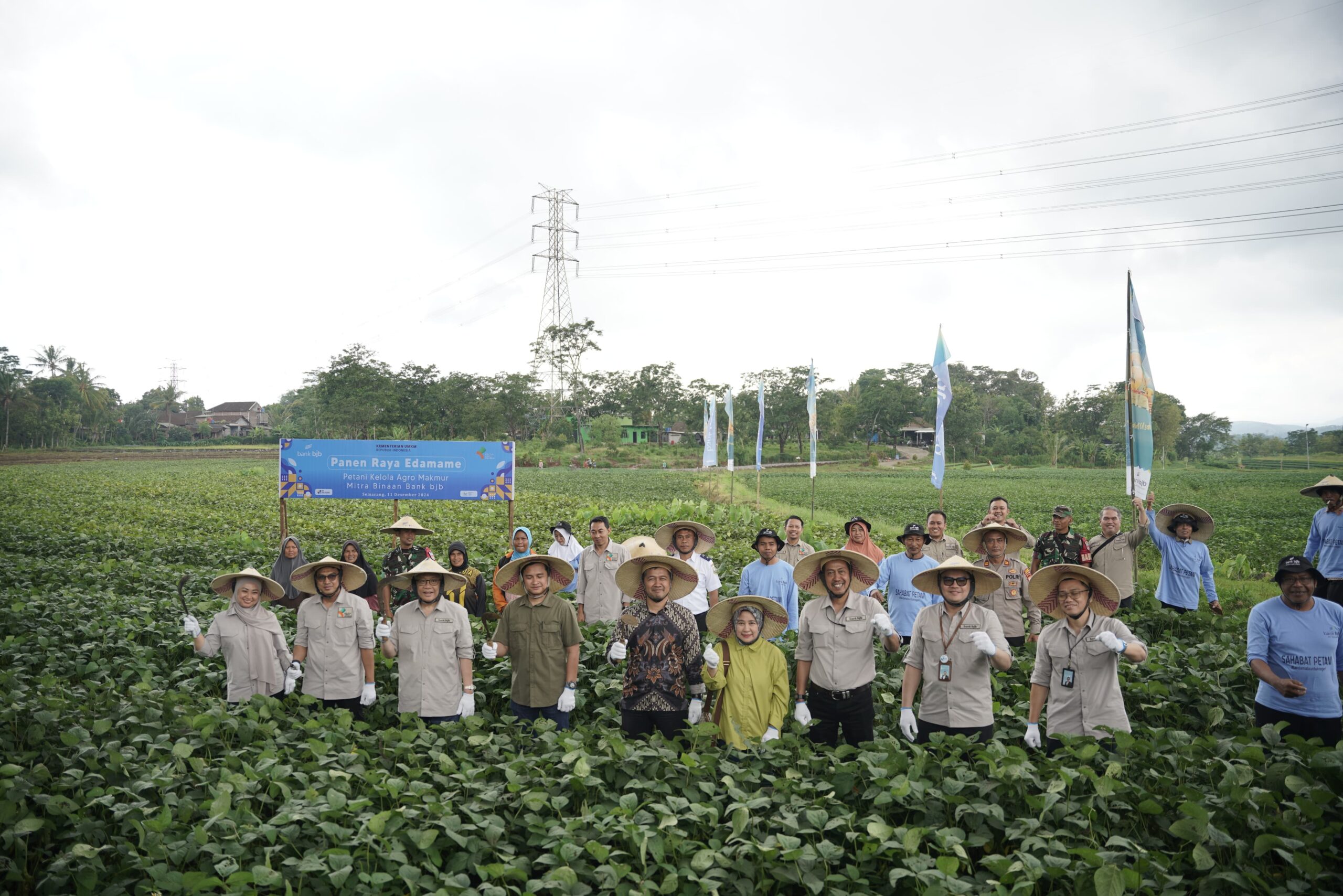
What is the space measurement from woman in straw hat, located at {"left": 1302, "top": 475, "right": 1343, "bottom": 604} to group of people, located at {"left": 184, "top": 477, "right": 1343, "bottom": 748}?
6.92 ft

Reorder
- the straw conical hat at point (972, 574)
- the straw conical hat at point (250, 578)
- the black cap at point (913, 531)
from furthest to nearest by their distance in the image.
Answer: the black cap at point (913, 531) → the straw conical hat at point (250, 578) → the straw conical hat at point (972, 574)

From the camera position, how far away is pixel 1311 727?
185 inches

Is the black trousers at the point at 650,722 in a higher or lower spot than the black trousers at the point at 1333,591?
lower

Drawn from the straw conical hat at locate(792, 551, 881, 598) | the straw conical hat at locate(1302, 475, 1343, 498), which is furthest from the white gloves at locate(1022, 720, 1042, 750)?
the straw conical hat at locate(1302, 475, 1343, 498)

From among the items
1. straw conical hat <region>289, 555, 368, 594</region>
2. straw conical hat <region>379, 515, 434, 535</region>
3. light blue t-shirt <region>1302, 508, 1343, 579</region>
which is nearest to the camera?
straw conical hat <region>289, 555, 368, 594</region>

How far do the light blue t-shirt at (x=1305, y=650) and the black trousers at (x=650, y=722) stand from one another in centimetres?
356

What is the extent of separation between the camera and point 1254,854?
323 cm

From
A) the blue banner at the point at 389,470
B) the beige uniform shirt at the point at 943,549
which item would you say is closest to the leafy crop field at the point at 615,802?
the beige uniform shirt at the point at 943,549

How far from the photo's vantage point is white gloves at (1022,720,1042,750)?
4.69 metres

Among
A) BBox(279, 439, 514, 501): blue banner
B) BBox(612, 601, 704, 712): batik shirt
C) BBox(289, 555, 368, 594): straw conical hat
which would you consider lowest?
BBox(612, 601, 704, 712): batik shirt

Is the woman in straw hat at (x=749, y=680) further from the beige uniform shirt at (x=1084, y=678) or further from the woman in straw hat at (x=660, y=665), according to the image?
the beige uniform shirt at (x=1084, y=678)

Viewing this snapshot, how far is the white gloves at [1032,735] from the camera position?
4.69m

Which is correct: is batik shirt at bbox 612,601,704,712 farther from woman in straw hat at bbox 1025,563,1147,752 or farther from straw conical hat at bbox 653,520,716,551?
woman in straw hat at bbox 1025,563,1147,752

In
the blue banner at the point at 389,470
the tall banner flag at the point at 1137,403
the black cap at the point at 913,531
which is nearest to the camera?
the black cap at the point at 913,531
